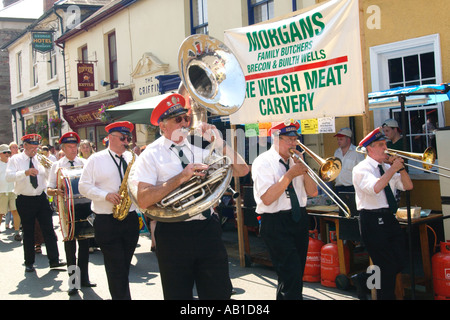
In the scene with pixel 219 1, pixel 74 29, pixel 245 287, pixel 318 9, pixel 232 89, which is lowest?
pixel 245 287

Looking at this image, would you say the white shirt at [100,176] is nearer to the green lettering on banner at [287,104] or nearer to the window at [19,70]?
the green lettering on banner at [287,104]

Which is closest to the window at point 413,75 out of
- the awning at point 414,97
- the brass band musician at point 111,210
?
the awning at point 414,97

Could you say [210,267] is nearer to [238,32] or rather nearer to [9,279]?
[238,32]

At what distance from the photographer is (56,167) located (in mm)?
7066

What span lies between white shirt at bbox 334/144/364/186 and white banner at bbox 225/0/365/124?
192cm

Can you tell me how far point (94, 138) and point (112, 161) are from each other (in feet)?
48.4

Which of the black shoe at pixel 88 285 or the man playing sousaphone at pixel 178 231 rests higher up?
the man playing sousaphone at pixel 178 231

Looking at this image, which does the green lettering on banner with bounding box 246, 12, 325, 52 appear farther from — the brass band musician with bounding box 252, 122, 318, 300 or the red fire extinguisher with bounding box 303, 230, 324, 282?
the red fire extinguisher with bounding box 303, 230, 324, 282

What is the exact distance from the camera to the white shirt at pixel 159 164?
3.56m

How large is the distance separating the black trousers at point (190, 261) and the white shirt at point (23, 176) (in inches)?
202

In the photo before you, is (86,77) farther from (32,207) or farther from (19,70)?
(32,207)

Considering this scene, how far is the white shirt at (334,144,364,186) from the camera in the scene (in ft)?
26.1

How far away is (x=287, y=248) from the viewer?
457 centimetres
